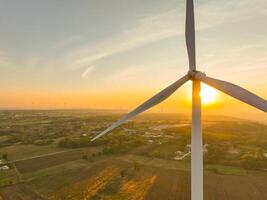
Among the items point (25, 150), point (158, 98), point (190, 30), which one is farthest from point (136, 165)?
point (190, 30)

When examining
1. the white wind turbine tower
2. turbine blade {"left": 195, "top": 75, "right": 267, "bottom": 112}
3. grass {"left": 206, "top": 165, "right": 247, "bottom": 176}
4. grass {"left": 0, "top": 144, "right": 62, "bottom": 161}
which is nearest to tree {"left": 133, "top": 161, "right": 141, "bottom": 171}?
grass {"left": 206, "top": 165, "right": 247, "bottom": 176}

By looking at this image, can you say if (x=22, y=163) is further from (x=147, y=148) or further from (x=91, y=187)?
(x=147, y=148)

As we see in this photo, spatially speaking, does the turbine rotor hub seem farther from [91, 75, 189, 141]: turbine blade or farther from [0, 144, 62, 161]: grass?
[0, 144, 62, 161]: grass

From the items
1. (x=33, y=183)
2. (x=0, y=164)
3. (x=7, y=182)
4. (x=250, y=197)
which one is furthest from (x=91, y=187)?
(x=0, y=164)

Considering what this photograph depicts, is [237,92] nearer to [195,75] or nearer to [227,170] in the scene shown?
[195,75]

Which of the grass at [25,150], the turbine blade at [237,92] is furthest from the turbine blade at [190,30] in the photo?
the grass at [25,150]

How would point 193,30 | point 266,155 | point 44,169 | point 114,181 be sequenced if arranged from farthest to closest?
1. point 266,155
2. point 44,169
3. point 114,181
4. point 193,30

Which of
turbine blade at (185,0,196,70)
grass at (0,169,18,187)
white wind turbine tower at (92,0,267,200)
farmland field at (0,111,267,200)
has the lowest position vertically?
grass at (0,169,18,187)

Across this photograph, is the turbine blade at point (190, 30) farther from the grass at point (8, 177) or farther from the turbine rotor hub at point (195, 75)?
the grass at point (8, 177)
